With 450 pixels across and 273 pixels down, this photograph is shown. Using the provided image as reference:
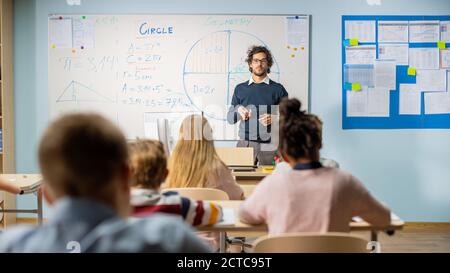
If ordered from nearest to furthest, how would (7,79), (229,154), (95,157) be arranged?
(95,157) → (229,154) → (7,79)

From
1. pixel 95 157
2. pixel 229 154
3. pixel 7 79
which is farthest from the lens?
pixel 7 79

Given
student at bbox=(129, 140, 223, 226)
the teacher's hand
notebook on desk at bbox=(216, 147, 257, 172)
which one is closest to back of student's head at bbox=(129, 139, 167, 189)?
student at bbox=(129, 140, 223, 226)

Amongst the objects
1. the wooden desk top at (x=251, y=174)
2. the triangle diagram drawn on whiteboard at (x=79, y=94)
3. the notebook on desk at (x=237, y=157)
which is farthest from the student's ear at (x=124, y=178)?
the triangle diagram drawn on whiteboard at (x=79, y=94)

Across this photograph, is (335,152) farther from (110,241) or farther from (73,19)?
(110,241)

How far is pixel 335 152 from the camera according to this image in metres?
5.34

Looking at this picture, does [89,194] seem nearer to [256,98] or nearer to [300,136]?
[300,136]

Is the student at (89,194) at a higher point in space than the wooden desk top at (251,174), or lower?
higher

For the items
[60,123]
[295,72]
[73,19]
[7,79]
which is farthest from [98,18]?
[60,123]

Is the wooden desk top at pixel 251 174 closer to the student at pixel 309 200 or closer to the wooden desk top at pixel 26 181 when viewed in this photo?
the wooden desk top at pixel 26 181

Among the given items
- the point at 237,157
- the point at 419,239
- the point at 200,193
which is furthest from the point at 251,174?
the point at 419,239

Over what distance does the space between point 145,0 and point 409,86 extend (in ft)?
8.48

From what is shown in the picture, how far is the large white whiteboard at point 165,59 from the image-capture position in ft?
17.1

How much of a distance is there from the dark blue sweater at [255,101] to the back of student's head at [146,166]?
320 centimetres

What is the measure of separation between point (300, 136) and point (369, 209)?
356 mm
